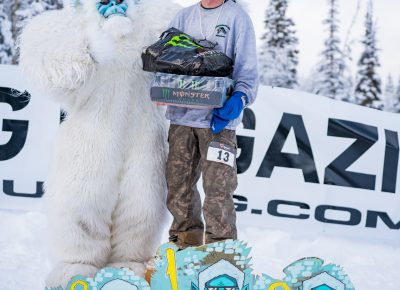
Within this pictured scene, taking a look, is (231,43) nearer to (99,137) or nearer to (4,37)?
(99,137)

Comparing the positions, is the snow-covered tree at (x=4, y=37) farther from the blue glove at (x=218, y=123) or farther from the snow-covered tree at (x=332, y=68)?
the snow-covered tree at (x=332, y=68)

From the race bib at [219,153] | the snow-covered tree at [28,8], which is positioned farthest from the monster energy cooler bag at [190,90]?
the snow-covered tree at [28,8]

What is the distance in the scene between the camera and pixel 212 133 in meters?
2.07

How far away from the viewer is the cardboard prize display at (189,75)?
73.5 inches

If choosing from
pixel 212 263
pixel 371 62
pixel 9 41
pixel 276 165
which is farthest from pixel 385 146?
pixel 371 62

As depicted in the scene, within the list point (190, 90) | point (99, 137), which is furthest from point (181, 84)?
point (99, 137)

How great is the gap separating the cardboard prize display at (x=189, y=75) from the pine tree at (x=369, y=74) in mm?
20961

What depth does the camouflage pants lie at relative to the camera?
2068mm

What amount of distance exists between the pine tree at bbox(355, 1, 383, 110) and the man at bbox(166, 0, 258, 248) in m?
20.7

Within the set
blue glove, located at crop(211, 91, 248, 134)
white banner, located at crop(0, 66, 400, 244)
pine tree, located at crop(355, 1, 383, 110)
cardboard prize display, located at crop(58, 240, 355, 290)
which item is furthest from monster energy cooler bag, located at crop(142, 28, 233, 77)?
pine tree, located at crop(355, 1, 383, 110)

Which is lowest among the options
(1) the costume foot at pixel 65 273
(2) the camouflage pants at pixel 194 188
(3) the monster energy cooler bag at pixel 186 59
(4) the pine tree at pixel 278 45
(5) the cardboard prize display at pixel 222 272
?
(1) the costume foot at pixel 65 273

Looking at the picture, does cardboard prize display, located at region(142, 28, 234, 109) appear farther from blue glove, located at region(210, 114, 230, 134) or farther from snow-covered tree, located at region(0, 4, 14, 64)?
snow-covered tree, located at region(0, 4, 14, 64)

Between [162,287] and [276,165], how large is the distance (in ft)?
9.28

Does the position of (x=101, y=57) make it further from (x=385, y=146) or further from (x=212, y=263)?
(x=385, y=146)
